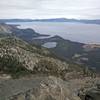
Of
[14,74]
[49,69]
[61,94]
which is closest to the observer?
[61,94]

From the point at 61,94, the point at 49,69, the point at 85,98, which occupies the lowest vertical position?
the point at 49,69

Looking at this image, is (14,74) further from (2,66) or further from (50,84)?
(50,84)

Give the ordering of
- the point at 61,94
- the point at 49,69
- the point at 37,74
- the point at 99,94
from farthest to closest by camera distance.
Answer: the point at 49,69 < the point at 37,74 < the point at 99,94 < the point at 61,94

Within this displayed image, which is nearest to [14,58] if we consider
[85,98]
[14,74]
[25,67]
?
[25,67]

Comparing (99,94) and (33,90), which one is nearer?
(33,90)

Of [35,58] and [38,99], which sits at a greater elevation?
[38,99]

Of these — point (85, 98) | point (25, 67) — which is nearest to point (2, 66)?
point (25, 67)

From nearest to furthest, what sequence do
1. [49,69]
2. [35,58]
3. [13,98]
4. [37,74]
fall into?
[13,98]
[37,74]
[49,69]
[35,58]

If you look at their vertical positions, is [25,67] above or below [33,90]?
below

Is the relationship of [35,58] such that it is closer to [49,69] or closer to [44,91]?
[49,69]
